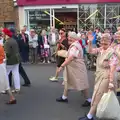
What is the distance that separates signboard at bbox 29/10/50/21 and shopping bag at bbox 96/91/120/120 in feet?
46.8

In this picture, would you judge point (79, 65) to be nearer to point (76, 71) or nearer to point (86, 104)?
point (76, 71)

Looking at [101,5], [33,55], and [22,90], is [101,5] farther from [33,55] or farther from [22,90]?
[22,90]

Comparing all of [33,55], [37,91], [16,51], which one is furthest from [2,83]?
[33,55]

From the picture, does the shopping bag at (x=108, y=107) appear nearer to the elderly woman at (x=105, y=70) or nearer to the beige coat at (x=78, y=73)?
the elderly woman at (x=105, y=70)

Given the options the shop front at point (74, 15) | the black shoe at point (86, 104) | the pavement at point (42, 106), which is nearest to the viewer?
the pavement at point (42, 106)

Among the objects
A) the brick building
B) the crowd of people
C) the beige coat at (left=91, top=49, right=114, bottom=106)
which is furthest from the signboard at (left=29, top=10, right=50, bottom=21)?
the beige coat at (left=91, top=49, right=114, bottom=106)

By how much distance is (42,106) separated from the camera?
6785mm

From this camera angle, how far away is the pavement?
6102mm

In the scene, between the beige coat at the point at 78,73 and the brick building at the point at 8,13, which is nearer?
the beige coat at the point at 78,73

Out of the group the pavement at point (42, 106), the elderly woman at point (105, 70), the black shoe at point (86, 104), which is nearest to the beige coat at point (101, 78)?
the elderly woman at point (105, 70)

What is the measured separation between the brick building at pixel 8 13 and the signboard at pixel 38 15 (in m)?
1.02

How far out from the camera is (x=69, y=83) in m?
6.86

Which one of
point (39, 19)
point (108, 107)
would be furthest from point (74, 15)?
point (108, 107)

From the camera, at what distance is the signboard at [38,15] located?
18938 millimetres
